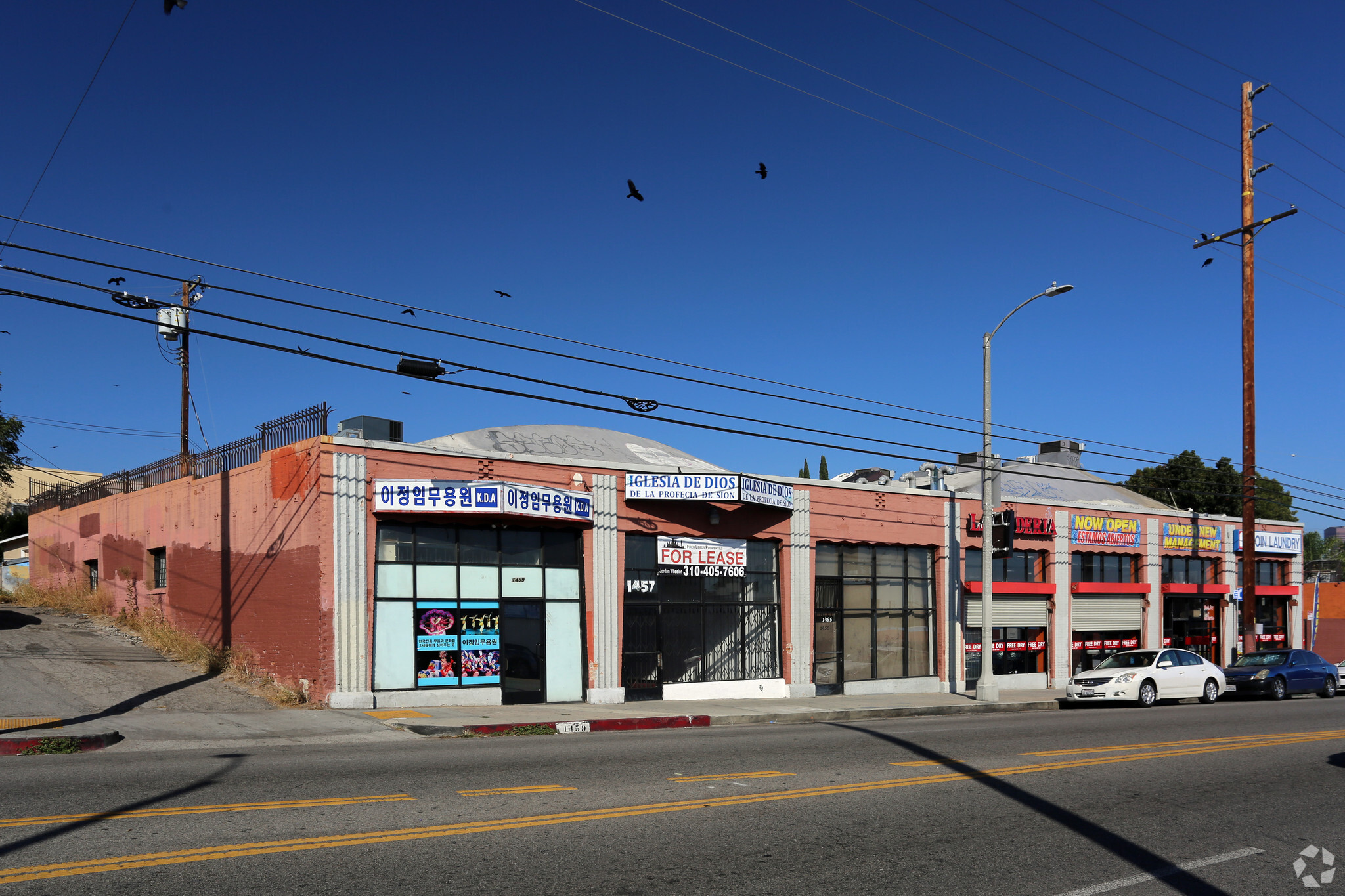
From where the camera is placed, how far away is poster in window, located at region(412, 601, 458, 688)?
19984 mm

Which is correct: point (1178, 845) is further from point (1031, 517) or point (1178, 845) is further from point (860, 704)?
point (1031, 517)

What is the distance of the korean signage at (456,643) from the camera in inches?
789

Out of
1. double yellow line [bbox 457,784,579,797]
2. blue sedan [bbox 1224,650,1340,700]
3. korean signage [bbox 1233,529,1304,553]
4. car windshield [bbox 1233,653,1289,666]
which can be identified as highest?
korean signage [bbox 1233,529,1304,553]

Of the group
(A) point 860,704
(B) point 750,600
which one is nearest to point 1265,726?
(A) point 860,704

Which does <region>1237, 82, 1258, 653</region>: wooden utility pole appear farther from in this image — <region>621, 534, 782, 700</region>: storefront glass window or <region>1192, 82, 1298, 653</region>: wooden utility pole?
<region>621, 534, 782, 700</region>: storefront glass window

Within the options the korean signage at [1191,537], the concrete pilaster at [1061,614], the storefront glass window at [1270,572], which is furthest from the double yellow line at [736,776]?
the storefront glass window at [1270,572]

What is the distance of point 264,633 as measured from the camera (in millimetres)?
20828

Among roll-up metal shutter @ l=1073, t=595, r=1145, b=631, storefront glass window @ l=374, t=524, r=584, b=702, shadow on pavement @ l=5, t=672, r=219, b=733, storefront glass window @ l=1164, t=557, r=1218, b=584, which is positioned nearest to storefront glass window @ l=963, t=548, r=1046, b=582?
roll-up metal shutter @ l=1073, t=595, r=1145, b=631

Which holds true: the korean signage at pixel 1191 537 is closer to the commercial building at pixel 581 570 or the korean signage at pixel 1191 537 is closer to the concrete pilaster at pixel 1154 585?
the concrete pilaster at pixel 1154 585

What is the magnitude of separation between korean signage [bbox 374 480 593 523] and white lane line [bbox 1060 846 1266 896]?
14.7 m

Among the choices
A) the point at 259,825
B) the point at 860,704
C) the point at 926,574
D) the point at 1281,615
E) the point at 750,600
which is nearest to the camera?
the point at 259,825

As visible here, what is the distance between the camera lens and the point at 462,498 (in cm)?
1992

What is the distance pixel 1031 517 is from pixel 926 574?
4.59 meters

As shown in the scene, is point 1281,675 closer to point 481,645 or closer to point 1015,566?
point 1015,566
